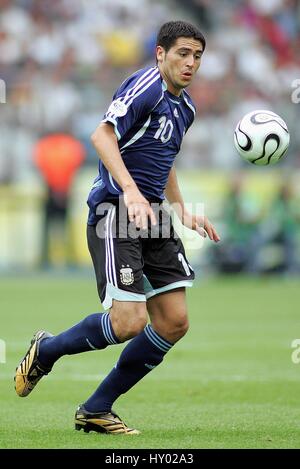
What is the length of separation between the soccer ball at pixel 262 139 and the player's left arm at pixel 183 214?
537mm

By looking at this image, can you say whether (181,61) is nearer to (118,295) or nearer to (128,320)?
(118,295)

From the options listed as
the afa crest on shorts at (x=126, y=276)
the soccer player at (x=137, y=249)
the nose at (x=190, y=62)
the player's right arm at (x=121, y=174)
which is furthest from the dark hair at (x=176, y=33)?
the afa crest on shorts at (x=126, y=276)

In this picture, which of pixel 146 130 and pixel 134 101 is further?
pixel 146 130

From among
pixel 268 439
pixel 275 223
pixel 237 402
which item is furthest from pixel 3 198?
pixel 268 439

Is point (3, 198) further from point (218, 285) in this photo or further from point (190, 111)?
point (190, 111)

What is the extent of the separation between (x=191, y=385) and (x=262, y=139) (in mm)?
2556

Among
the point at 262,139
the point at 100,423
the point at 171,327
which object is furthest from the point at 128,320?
the point at 262,139

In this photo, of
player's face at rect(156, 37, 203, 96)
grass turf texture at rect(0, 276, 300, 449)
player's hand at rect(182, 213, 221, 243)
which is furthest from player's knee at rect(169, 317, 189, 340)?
player's face at rect(156, 37, 203, 96)

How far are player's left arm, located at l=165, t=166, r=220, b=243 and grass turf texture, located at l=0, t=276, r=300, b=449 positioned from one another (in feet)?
4.06

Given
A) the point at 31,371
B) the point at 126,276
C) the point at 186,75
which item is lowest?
the point at 31,371

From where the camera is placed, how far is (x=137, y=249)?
252 inches

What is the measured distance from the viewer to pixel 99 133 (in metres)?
6.20

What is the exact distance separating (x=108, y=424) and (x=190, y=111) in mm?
2020
